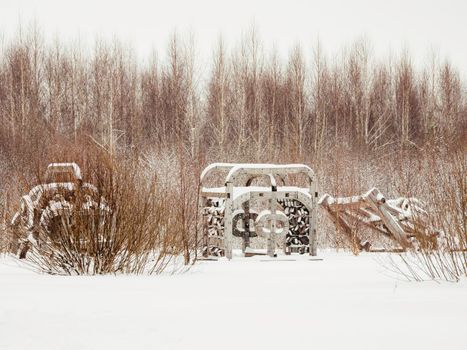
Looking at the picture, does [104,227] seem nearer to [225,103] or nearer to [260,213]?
[260,213]

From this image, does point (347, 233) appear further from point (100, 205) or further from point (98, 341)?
point (98, 341)

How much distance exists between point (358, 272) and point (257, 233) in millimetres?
3366

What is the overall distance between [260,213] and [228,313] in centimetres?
745

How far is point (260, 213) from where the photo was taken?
14.0 metres

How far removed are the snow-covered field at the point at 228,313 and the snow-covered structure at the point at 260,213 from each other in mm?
3968

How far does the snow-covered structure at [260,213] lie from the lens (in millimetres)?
13688

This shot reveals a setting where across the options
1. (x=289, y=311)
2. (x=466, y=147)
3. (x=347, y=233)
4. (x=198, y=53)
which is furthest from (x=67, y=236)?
(x=198, y=53)

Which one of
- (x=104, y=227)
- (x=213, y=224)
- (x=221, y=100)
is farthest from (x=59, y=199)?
(x=221, y=100)

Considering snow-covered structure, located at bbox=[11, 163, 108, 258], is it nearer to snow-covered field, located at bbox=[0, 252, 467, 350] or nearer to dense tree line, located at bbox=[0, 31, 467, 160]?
snow-covered field, located at bbox=[0, 252, 467, 350]

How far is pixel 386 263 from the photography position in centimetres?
1238

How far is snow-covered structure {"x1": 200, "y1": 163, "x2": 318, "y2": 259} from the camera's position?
13688mm

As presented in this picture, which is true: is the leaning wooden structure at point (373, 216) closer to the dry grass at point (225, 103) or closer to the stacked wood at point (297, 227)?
the stacked wood at point (297, 227)

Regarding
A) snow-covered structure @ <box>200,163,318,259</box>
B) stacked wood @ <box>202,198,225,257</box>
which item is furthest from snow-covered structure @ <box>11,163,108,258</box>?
stacked wood @ <box>202,198,225,257</box>

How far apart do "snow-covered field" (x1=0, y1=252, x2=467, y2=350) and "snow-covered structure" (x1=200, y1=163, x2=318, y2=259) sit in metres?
3.97
